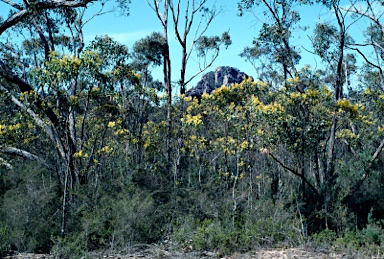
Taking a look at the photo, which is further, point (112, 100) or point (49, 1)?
point (112, 100)

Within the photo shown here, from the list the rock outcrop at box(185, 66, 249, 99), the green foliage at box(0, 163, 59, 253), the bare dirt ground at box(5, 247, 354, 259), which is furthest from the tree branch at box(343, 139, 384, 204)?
the rock outcrop at box(185, 66, 249, 99)

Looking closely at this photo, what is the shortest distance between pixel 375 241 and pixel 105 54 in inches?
256

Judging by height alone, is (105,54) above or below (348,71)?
below

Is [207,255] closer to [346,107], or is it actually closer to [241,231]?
[241,231]

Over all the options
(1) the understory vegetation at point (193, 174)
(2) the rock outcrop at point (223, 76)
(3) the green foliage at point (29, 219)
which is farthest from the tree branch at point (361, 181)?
(2) the rock outcrop at point (223, 76)

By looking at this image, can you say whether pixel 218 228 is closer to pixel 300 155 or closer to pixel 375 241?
pixel 300 155

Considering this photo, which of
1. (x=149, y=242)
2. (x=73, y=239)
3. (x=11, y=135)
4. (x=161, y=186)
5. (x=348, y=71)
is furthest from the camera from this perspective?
(x=348, y=71)

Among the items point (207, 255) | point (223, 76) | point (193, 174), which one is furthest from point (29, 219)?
point (223, 76)

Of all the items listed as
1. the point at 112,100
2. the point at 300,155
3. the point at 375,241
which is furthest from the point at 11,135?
the point at 375,241

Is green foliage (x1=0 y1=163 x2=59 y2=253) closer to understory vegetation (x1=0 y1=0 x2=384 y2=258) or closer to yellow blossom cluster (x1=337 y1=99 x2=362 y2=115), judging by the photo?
understory vegetation (x1=0 y1=0 x2=384 y2=258)

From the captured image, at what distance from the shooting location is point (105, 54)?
8859 mm

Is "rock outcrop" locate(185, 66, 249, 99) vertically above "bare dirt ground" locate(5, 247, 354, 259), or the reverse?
"rock outcrop" locate(185, 66, 249, 99)

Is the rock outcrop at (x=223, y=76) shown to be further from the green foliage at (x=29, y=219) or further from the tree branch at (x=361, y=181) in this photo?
the green foliage at (x=29, y=219)

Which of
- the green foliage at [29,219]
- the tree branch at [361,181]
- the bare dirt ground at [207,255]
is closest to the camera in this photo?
the bare dirt ground at [207,255]
